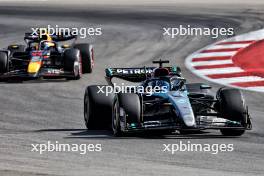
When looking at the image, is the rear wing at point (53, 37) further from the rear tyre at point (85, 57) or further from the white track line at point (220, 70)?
the white track line at point (220, 70)

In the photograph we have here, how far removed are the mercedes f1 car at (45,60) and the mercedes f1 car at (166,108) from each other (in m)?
6.83

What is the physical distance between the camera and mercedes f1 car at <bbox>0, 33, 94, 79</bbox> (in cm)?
2244

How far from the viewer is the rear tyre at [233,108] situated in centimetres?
1420

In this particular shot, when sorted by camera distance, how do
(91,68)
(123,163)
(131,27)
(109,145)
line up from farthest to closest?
(131,27)
(91,68)
(109,145)
(123,163)

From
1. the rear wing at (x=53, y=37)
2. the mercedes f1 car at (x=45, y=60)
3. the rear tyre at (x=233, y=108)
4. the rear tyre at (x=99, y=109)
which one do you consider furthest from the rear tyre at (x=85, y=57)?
the rear tyre at (x=233, y=108)

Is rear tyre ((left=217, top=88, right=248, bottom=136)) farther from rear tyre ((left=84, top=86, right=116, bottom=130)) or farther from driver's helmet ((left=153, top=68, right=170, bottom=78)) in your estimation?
rear tyre ((left=84, top=86, right=116, bottom=130))

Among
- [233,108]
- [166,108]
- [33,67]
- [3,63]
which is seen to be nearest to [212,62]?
[33,67]

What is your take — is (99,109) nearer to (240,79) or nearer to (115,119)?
(115,119)

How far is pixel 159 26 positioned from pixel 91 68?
10.9m

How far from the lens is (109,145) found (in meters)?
13.1

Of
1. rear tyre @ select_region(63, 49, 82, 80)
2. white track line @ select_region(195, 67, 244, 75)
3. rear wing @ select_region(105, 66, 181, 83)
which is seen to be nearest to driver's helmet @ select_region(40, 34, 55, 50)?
rear tyre @ select_region(63, 49, 82, 80)

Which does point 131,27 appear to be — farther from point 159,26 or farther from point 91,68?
point 91,68

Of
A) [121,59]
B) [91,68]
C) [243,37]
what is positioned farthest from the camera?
[243,37]

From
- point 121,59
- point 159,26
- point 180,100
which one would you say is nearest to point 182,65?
point 121,59
